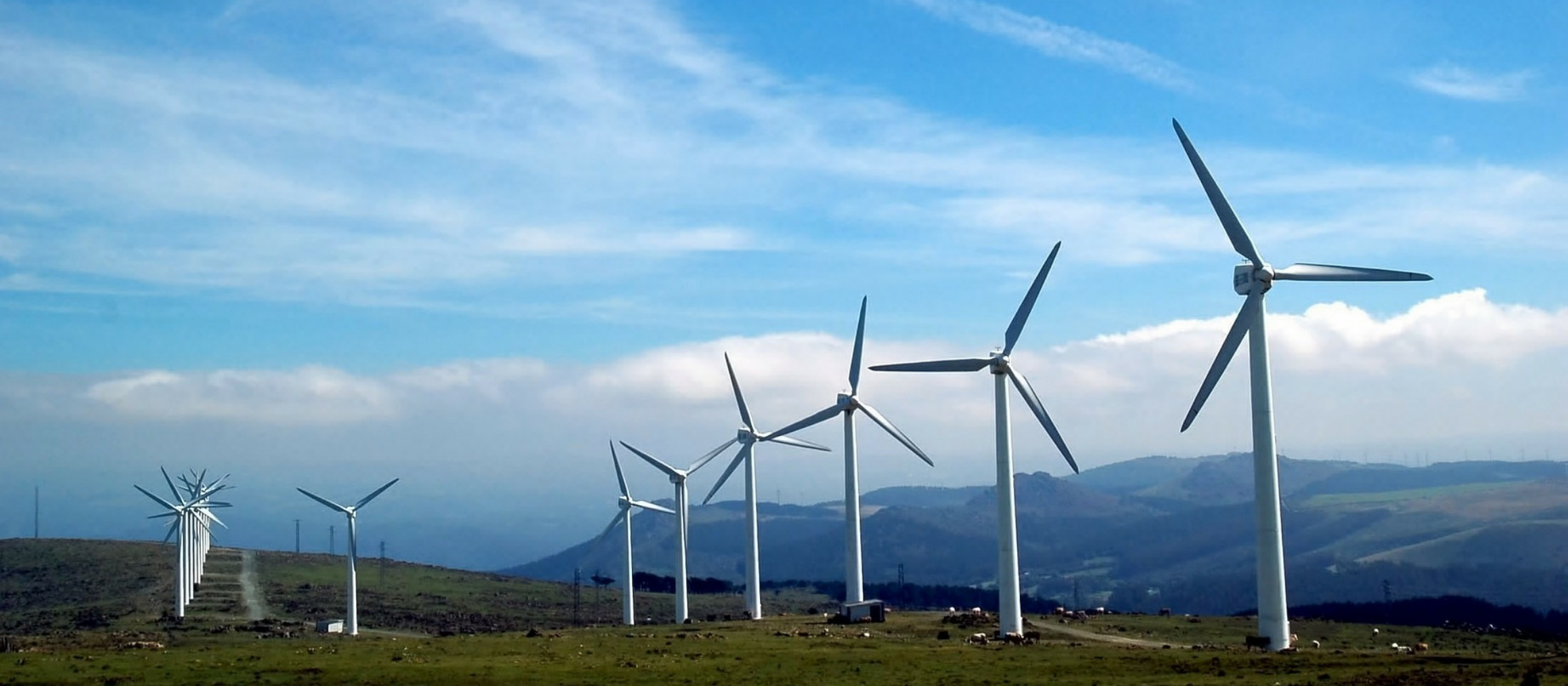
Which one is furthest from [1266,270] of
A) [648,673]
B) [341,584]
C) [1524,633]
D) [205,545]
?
[205,545]

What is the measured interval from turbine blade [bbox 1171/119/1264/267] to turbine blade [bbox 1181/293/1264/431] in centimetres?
217

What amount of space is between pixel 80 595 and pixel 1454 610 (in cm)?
17904

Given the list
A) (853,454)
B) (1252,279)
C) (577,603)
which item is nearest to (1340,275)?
(1252,279)

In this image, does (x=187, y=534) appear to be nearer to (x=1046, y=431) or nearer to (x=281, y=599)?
(x=281, y=599)

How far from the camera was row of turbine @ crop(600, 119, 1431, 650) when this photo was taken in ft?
212

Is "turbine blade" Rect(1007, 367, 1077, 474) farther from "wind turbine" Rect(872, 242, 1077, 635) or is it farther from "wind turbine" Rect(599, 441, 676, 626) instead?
"wind turbine" Rect(599, 441, 676, 626)

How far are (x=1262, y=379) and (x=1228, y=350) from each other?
355cm

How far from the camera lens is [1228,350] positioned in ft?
225

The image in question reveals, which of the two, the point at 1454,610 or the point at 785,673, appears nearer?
the point at 785,673

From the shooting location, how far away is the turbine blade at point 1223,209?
69.3m

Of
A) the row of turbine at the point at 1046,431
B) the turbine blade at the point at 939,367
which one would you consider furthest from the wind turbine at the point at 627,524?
→ the turbine blade at the point at 939,367

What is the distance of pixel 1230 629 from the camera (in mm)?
99188

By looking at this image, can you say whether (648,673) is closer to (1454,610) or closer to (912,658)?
(912,658)

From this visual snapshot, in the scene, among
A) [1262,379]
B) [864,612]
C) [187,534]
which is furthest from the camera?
[187,534]
